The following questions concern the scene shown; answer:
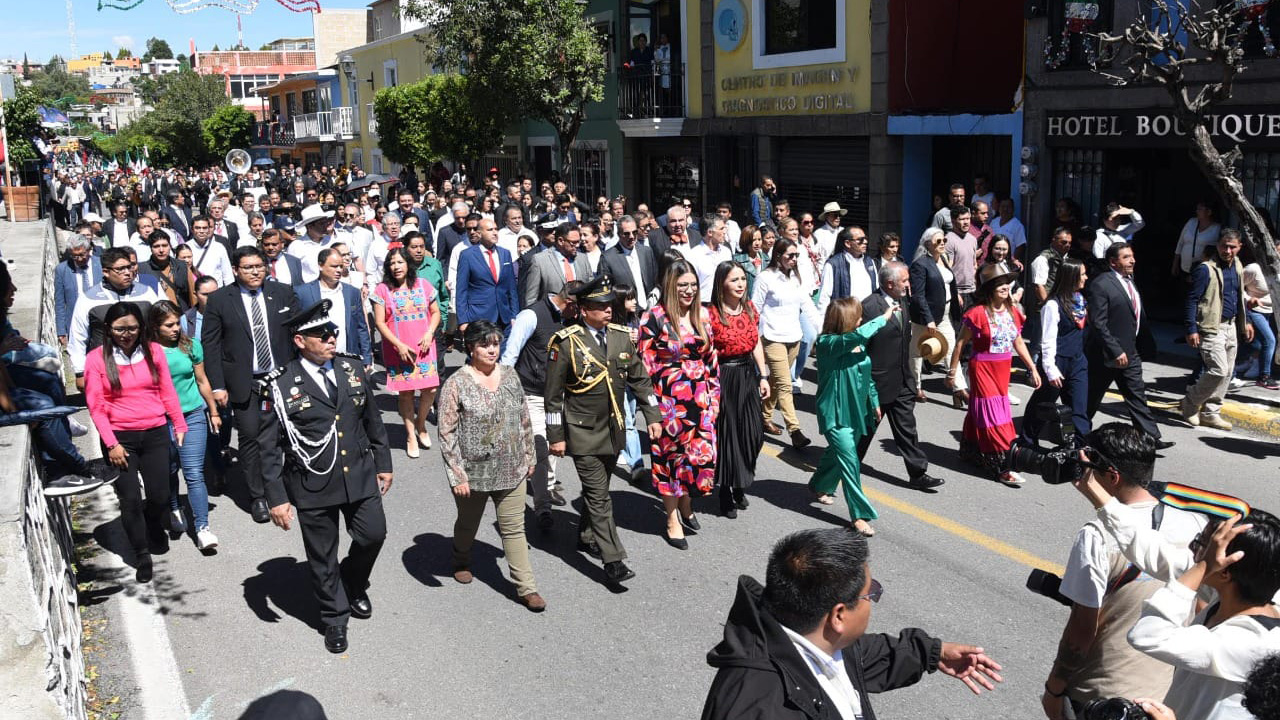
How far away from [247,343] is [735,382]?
345 centimetres

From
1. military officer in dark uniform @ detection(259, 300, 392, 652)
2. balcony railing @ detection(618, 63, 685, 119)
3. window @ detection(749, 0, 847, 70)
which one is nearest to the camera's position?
military officer in dark uniform @ detection(259, 300, 392, 652)

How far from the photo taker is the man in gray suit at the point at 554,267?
9578 mm

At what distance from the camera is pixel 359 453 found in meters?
6.06

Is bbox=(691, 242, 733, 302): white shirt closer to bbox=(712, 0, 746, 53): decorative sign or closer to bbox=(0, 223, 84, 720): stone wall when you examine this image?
bbox=(0, 223, 84, 720): stone wall

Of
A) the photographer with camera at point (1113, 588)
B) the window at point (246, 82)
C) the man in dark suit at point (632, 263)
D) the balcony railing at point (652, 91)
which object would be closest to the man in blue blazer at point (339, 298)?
the man in dark suit at point (632, 263)

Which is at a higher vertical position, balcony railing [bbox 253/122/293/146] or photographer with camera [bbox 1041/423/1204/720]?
balcony railing [bbox 253/122/293/146]

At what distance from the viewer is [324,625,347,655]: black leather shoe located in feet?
Result: 19.5

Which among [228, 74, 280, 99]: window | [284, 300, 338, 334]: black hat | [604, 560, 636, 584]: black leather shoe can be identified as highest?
[228, 74, 280, 99]: window

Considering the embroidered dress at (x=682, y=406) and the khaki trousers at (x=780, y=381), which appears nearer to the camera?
the embroidered dress at (x=682, y=406)

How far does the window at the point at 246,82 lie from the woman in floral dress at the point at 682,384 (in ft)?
287

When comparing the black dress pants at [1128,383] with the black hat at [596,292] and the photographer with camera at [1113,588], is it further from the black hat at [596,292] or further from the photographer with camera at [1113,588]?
the photographer with camera at [1113,588]

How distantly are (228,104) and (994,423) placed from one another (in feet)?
216

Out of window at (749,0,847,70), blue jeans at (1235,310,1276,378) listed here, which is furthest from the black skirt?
window at (749,0,847,70)

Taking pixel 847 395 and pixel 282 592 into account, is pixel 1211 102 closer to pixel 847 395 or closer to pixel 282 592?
pixel 847 395
